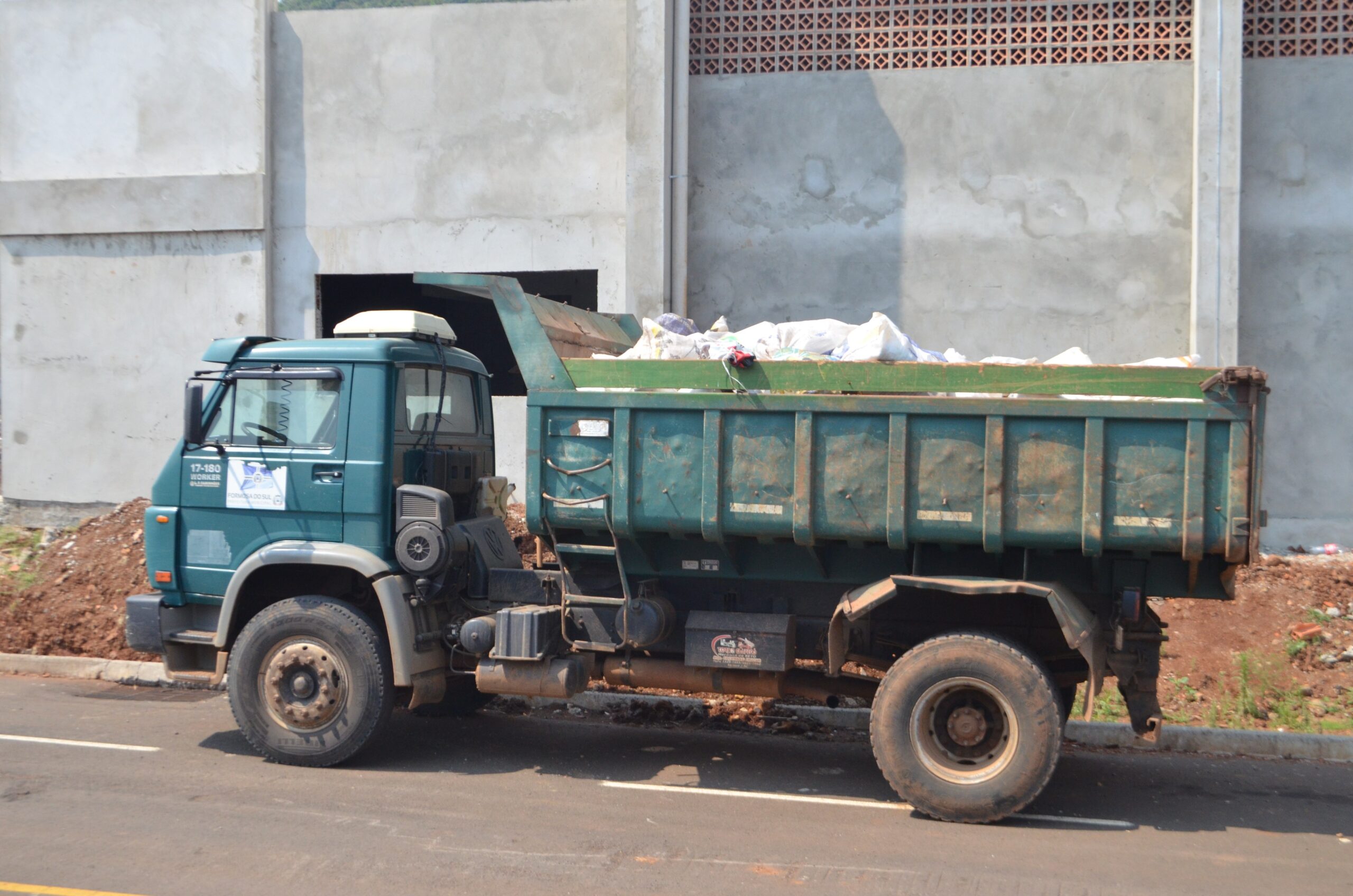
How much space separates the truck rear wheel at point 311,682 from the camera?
661 cm

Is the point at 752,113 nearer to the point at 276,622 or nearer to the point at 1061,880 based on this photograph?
the point at 276,622

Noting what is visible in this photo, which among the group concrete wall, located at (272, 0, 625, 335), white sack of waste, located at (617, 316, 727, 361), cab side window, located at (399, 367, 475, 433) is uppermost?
concrete wall, located at (272, 0, 625, 335)

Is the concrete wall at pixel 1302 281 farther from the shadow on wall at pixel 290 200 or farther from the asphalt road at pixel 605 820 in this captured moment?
the shadow on wall at pixel 290 200

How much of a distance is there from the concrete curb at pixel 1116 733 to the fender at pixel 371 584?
1165mm

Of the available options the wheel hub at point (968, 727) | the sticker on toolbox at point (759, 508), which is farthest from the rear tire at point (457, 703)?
the wheel hub at point (968, 727)

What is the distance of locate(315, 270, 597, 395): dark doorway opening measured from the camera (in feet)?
50.0

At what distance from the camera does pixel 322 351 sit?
6.93 metres

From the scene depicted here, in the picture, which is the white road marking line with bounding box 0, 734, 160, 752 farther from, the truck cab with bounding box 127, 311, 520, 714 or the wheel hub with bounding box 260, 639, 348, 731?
the wheel hub with bounding box 260, 639, 348, 731

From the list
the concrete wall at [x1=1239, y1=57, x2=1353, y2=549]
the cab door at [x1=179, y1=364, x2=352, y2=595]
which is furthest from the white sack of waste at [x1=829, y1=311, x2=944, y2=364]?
the concrete wall at [x1=1239, y1=57, x2=1353, y2=549]

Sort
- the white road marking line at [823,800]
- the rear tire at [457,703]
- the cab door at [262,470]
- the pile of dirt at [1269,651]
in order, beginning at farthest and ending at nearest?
the pile of dirt at [1269,651]
the rear tire at [457,703]
the cab door at [262,470]
the white road marking line at [823,800]

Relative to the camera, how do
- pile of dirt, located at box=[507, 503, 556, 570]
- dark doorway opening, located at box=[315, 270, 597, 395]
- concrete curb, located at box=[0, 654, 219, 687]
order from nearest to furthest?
concrete curb, located at box=[0, 654, 219, 687]
pile of dirt, located at box=[507, 503, 556, 570]
dark doorway opening, located at box=[315, 270, 597, 395]

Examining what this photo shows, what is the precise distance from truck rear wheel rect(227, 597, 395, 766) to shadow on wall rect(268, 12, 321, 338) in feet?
23.4

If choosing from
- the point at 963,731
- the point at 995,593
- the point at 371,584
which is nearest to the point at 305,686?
the point at 371,584

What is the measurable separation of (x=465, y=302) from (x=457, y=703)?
13002 mm
